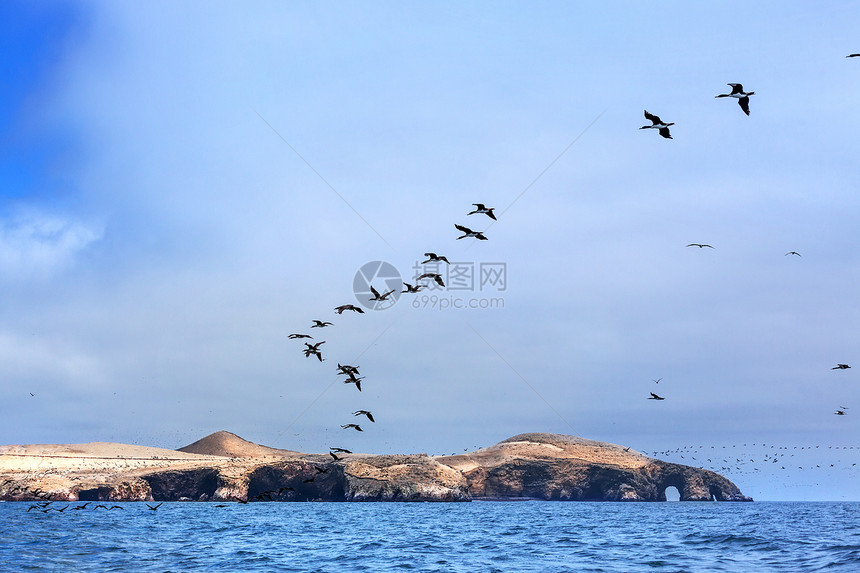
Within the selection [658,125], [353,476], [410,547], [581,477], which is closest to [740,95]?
[658,125]

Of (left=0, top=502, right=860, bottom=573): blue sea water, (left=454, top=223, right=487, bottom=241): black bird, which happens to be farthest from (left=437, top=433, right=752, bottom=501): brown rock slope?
(left=454, top=223, right=487, bottom=241): black bird

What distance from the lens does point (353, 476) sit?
463ft

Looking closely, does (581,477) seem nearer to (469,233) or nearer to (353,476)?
(353,476)

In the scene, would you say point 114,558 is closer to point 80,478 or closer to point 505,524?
point 505,524

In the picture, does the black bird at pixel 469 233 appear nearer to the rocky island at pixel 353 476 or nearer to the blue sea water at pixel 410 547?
the blue sea water at pixel 410 547

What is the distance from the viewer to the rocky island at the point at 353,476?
443 ft

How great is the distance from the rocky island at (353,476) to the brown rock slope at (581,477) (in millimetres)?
230

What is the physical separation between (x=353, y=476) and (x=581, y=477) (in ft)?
204

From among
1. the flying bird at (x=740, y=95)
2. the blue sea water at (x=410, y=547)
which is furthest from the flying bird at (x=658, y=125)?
the blue sea water at (x=410, y=547)

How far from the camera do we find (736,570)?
37.0 metres

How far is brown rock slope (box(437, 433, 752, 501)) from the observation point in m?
178

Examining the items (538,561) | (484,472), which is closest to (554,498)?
(484,472)

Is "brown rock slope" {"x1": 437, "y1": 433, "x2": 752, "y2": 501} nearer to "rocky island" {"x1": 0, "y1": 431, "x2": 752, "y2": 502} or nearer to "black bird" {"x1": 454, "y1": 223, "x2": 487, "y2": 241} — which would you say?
"rocky island" {"x1": 0, "y1": 431, "x2": 752, "y2": 502}

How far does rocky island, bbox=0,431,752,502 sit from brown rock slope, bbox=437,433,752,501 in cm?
23
